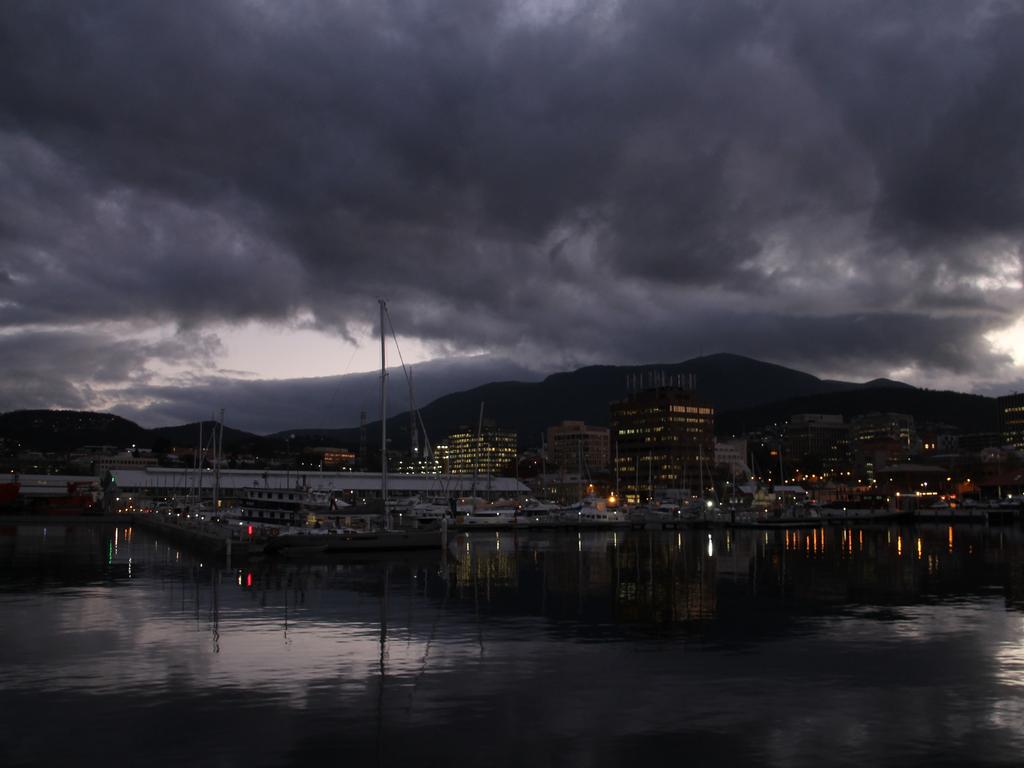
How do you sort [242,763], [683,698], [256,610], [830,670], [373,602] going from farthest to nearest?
1. [373,602]
2. [256,610]
3. [830,670]
4. [683,698]
5. [242,763]

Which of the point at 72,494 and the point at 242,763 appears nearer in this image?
the point at 242,763

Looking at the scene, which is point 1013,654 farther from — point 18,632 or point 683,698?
point 18,632

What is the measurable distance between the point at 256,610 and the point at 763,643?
16177 millimetres

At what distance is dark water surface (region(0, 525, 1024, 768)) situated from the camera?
14828 mm

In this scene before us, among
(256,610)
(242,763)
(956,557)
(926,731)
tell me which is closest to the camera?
(242,763)

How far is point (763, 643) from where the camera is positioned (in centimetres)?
Result: 2452

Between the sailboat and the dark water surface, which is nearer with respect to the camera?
the dark water surface

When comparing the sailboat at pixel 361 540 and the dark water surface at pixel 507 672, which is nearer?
the dark water surface at pixel 507 672

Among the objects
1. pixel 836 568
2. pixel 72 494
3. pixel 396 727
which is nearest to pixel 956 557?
pixel 836 568

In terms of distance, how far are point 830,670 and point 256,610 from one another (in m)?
18.4

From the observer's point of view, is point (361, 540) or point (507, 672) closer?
point (507, 672)

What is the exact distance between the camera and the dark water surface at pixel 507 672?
14828 mm

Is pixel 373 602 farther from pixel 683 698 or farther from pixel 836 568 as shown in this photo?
pixel 836 568

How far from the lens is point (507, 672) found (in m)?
20.5
